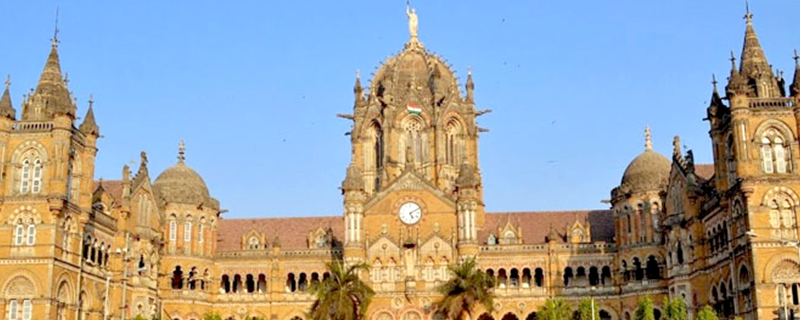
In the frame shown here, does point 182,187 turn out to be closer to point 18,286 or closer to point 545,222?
point 18,286

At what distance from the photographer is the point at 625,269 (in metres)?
88.4

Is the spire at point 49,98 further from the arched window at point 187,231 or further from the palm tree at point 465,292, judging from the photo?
the palm tree at point 465,292

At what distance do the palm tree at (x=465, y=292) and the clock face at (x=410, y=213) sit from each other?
873 cm

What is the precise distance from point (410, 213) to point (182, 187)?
20395mm

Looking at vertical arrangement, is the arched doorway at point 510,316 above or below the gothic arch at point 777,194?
below

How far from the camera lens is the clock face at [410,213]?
3585 inches

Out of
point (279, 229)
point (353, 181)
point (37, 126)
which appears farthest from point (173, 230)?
point (37, 126)

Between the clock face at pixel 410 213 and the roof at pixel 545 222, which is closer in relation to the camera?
the clock face at pixel 410 213

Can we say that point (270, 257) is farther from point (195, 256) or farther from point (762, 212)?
point (762, 212)

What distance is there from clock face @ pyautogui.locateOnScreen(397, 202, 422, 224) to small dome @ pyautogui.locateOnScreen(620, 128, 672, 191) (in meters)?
18.0

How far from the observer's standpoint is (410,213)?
91.3m

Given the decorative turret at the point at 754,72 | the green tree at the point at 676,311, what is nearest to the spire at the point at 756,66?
the decorative turret at the point at 754,72

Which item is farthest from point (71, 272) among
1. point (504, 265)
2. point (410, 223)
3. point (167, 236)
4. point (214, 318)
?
point (504, 265)

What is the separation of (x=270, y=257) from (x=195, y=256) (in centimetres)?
667
